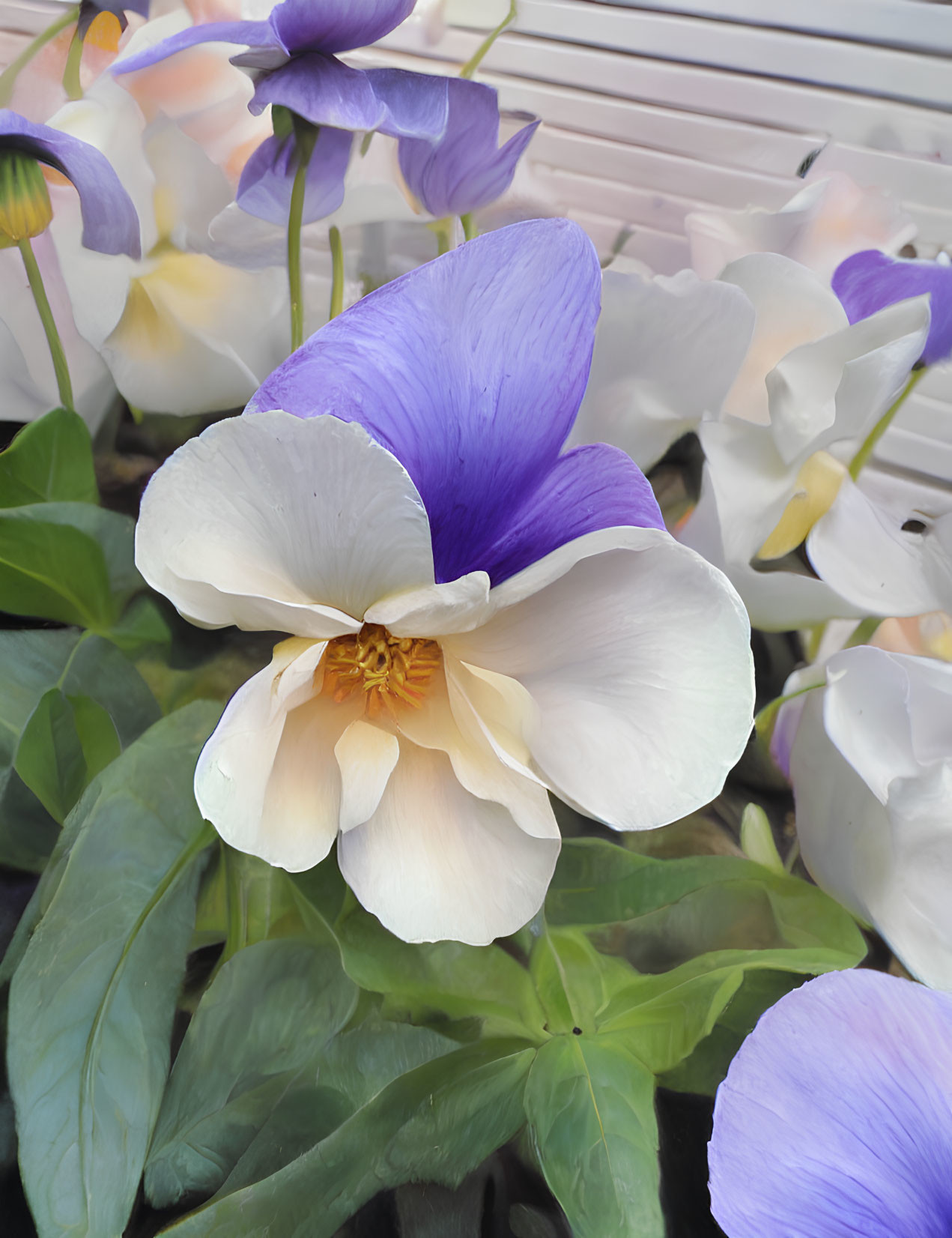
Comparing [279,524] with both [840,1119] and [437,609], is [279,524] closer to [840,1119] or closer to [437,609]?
[437,609]

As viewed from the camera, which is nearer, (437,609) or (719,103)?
(437,609)

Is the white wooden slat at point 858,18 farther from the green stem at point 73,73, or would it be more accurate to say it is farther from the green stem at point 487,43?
the green stem at point 73,73

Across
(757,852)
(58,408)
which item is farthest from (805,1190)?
(58,408)

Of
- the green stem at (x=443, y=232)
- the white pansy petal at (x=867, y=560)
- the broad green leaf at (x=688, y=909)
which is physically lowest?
the broad green leaf at (x=688, y=909)

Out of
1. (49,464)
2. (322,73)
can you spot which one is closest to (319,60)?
(322,73)

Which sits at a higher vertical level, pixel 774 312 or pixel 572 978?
pixel 774 312

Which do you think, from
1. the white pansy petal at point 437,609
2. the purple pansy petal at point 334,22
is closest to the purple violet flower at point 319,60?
the purple pansy petal at point 334,22

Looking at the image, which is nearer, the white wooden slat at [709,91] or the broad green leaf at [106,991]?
the broad green leaf at [106,991]
